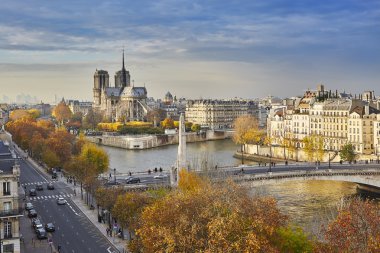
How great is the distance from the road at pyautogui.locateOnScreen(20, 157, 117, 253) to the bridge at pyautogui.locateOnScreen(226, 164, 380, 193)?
14.8 meters

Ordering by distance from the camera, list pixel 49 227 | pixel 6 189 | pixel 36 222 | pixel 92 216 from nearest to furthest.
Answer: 1. pixel 6 189
2. pixel 49 227
3. pixel 36 222
4. pixel 92 216

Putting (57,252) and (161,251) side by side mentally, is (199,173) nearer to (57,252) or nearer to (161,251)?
(57,252)

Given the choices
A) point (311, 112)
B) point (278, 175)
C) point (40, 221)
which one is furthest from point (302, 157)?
point (40, 221)

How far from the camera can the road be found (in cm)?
3381

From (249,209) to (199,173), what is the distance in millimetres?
22351

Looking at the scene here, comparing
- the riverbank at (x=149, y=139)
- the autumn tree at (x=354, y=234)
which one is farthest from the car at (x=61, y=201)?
the riverbank at (x=149, y=139)

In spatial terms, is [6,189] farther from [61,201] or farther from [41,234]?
[61,201]

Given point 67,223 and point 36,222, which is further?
point 67,223

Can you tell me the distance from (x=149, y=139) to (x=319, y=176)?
6805cm

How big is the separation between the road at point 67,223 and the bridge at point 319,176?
1475 cm

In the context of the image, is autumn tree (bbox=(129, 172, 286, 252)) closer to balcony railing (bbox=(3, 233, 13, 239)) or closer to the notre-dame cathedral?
balcony railing (bbox=(3, 233, 13, 239))

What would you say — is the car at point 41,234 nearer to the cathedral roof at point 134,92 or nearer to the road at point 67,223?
the road at point 67,223

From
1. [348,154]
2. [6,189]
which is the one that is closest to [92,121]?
[348,154]

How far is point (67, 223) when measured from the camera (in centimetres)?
3956
